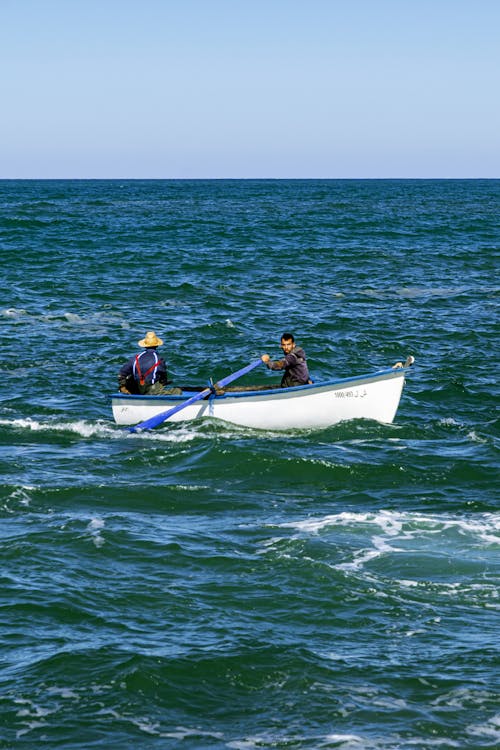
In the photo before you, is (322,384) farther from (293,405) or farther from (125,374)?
(125,374)

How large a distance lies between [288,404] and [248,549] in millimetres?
5935

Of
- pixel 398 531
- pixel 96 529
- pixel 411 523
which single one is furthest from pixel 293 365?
pixel 96 529

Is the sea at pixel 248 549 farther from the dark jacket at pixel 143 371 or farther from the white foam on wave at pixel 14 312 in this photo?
A: the dark jacket at pixel 143 371

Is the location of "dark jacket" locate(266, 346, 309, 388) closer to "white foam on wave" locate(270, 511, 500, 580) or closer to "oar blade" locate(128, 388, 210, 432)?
"oar blade" locate(128, 388, 210, 432)

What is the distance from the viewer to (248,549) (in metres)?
13.8

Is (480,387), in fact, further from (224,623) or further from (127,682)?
(127,682)

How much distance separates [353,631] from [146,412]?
9.13 m

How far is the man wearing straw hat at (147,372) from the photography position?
20125 millimetres

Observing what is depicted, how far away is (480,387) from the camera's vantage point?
23.2 m

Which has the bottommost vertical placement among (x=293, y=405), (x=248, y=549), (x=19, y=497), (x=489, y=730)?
(x=489, y=730)

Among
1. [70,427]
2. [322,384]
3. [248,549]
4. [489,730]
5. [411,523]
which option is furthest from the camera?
[70,427]

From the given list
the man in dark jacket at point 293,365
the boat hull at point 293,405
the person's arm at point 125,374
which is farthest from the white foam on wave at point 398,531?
the person's arm at point 125,374

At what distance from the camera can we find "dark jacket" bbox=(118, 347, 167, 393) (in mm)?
20125

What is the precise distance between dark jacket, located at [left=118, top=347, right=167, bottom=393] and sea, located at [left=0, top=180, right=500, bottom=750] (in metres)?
0.94
